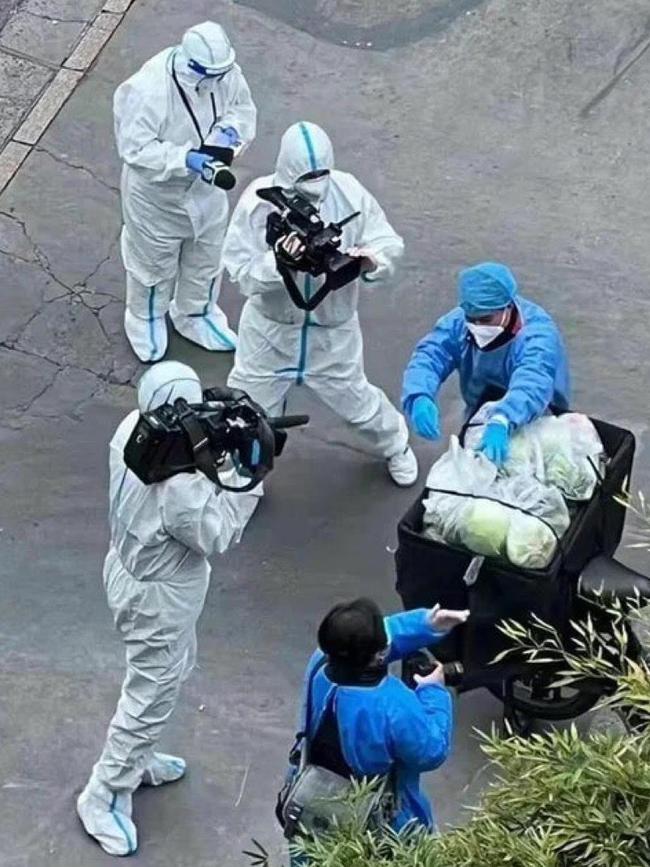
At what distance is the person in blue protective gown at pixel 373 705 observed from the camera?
4.34 m

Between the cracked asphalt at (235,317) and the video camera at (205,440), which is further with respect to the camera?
the cracked asphalt at (235,317)

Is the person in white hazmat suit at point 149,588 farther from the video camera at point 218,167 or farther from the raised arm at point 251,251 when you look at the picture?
the video camera at point 218,167

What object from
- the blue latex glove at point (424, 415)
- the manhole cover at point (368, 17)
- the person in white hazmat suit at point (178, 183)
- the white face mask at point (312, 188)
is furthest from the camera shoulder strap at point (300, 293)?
the manhole cover at point (368, 17)

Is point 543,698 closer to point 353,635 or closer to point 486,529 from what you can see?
point 486,529

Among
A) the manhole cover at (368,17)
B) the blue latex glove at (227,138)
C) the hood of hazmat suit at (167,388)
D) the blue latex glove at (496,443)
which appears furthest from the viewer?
the manhole cover at (368,17)

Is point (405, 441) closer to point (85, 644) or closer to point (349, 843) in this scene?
point (85, 644)

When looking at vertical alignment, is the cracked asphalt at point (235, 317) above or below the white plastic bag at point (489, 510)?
below

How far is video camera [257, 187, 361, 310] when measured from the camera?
5.84m

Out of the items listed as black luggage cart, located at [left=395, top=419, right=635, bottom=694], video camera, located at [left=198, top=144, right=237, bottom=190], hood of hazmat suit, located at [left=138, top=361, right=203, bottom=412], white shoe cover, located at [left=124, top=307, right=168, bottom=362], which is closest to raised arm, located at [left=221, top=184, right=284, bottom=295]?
video camera, located at [left=198, top=144, right=237, bottom=190]

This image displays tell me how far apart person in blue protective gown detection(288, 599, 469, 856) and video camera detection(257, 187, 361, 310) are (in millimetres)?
1647

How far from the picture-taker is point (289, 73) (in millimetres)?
8953

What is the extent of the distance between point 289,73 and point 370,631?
524 centimetres

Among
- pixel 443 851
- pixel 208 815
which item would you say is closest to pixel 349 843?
pixel 443 851

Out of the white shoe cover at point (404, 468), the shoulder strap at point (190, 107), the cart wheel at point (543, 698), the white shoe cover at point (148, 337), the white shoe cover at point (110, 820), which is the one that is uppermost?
the shoulder strap at point (190, 107)
